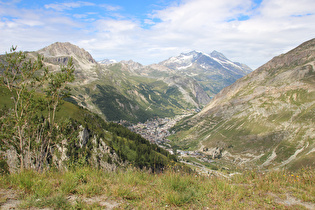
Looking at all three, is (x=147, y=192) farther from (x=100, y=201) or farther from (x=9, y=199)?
(x=9, y=199)

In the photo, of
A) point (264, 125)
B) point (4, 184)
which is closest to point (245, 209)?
point (4, 184)

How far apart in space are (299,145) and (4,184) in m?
197

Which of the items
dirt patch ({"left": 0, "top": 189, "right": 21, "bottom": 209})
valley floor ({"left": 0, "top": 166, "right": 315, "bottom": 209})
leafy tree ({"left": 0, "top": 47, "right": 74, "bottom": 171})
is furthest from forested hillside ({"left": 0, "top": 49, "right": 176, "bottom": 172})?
dirt patch ({"left": 0, "top": 189, "right": 21, "bottom": 209})

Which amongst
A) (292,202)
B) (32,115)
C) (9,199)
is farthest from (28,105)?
(292,202)

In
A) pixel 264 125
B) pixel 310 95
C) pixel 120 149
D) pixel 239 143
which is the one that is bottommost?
pixel 239 143

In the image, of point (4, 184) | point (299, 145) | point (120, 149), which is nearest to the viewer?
point (4, 184)

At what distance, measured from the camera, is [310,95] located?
194375 mm

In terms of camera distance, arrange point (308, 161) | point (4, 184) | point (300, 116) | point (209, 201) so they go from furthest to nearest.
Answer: point (300, 116), point (308, 161), point (4, 184), point (209, 201)

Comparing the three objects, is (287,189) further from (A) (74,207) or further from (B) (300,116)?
(B) (300,116)

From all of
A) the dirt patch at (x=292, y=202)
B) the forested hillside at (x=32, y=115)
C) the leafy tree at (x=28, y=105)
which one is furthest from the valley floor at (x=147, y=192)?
the leafy tree at (x=28, y=105)

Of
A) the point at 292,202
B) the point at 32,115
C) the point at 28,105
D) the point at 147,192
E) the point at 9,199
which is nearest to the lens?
the point at 9,199

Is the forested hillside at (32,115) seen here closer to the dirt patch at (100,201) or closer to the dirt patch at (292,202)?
the dirt patch at (100,201)

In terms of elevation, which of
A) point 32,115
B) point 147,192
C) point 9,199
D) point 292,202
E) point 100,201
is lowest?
point 292,202

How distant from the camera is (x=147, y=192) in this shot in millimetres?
8688
